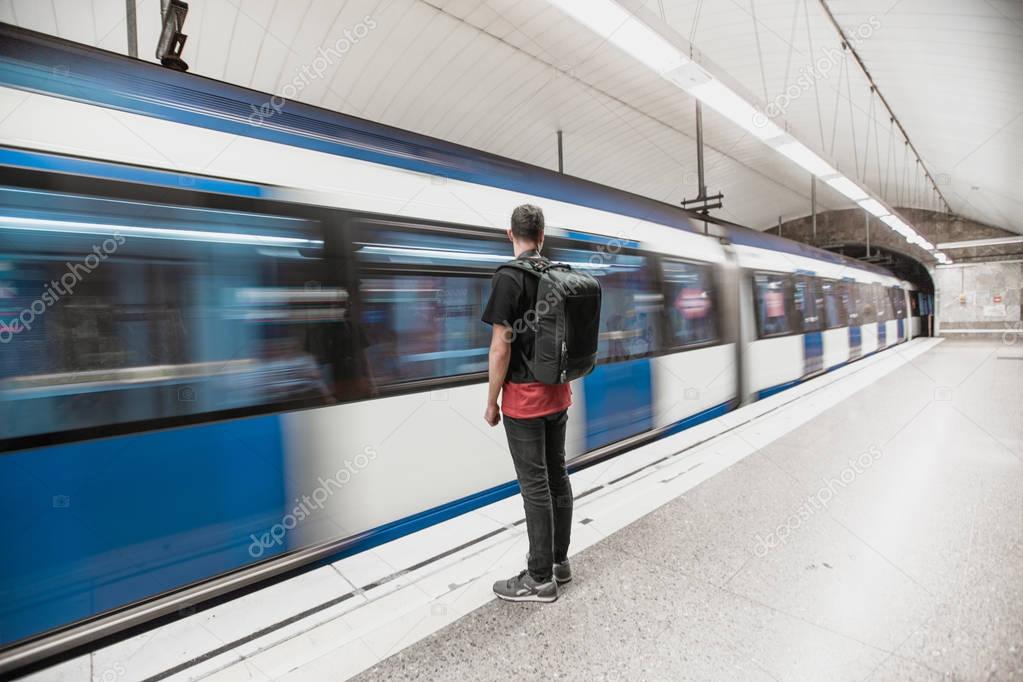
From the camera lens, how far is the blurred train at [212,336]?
1604 millimetres

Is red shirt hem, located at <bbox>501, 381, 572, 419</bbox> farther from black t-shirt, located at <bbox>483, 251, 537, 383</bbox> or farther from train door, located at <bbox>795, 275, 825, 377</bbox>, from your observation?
train door, located at <bbox>795, 275, 825, 377</bbox>

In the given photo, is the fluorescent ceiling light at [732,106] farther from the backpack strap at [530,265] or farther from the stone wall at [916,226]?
the stone wall at [916,226]

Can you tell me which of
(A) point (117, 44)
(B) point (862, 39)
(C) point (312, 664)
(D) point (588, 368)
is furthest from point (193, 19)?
(B) point (862, 39)

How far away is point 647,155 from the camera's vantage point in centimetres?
1119

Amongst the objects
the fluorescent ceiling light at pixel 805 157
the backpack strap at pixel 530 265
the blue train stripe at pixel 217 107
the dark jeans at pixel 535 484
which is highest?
the fluorescent ceiling light at pixel 805 157

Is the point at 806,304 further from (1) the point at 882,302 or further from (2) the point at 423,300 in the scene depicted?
(1) the point at 882,302

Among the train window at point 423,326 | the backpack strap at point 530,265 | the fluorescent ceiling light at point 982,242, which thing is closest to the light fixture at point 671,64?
the backpack strap at point 530,265

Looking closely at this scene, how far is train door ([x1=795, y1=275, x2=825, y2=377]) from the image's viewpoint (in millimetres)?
7332

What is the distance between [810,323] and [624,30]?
6.70 meters

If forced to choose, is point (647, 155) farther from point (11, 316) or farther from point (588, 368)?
point (11, 316)

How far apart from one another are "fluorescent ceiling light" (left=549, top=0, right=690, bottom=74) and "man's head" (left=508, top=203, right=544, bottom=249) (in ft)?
3.75

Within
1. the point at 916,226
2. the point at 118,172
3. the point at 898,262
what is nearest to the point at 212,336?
the point at 118,172

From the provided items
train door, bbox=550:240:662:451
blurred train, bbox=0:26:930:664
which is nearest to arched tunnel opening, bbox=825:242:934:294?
train door, bbox=550:240:662:451

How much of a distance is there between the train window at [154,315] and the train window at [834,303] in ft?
28.8
